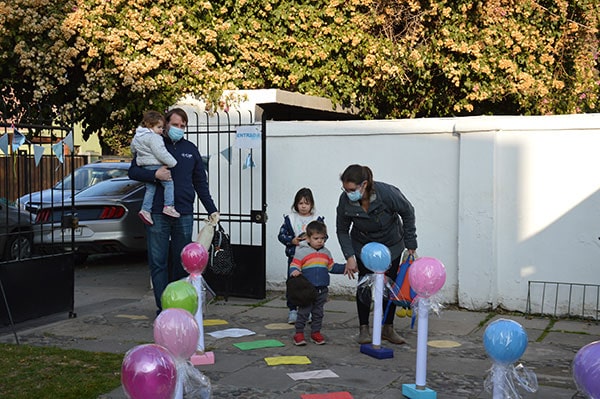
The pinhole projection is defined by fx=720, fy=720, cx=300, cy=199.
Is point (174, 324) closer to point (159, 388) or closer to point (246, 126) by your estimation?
point (159, 388)

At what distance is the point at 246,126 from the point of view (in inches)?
340

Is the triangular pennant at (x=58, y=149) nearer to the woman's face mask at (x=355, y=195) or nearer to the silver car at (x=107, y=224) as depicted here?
the woman's face mask at (x=355, y=195)

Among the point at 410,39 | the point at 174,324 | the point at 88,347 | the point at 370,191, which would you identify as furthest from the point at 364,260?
the point at 410,39

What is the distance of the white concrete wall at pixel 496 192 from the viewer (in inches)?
296

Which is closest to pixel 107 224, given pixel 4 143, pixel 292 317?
pixel 4 143

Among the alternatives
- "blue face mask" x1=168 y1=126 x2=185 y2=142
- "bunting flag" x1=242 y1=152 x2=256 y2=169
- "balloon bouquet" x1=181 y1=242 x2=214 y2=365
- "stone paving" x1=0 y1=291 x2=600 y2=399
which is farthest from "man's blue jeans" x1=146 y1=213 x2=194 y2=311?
"bunting flag" x1=242 y1=152 x2=256 y2=169

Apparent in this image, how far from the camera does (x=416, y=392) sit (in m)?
4.84

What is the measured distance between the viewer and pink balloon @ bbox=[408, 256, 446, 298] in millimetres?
5012

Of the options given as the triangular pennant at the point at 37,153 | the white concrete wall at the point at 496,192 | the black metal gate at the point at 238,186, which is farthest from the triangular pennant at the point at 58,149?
the white concrete wall at the point at 496,192

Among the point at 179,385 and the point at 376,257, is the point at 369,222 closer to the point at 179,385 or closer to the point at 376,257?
the point at 376,257

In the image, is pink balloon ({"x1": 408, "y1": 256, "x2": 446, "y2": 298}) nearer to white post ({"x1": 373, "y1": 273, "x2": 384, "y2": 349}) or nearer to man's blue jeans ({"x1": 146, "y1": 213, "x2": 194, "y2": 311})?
white post ({"x1": 373, "y1": 273, "x2": 384, "y2": 349})

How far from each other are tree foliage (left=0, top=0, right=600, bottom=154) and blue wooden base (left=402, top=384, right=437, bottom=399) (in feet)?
18.3

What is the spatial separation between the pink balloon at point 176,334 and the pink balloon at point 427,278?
178 cm

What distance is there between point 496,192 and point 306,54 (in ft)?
15.0
